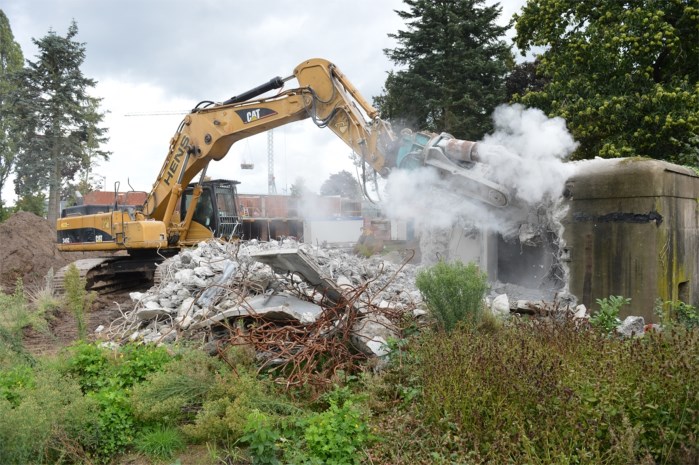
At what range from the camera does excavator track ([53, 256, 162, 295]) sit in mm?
10355

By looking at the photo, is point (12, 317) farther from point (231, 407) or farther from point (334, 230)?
point (334, 230)

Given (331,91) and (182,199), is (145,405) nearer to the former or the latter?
(331,91)

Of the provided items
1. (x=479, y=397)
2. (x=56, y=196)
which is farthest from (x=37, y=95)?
(x=479, y=397)

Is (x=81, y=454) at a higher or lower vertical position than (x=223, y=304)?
lower

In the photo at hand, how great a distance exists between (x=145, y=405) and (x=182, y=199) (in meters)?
8.24

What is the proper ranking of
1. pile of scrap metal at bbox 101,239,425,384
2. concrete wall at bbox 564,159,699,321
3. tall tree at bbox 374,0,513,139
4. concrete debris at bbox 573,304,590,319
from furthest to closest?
tall tree at bbox 374,0,513,139 → concrete wall at bbox 564,159,699,321 → concrete debris at bbox 573,304,590,319 → pile of scrap metal at bbox 101,239,425,384

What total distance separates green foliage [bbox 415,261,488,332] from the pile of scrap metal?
1.52 feet

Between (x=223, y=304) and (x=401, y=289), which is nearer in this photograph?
(x=223, y=304)

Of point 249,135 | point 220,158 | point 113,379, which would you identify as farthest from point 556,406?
point 220,158

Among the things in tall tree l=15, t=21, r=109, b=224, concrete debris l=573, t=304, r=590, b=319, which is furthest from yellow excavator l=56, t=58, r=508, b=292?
tall tree l=15, t=21, r=109, b=224

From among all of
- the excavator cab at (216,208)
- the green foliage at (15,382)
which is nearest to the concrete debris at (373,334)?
the green foliage at (15,382)

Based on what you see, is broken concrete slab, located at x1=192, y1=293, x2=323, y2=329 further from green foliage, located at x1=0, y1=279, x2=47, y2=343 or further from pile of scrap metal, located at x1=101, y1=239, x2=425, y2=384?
green foliage, located at x1=0, y1=279, x2=47, y2=343

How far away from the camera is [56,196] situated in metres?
24.7

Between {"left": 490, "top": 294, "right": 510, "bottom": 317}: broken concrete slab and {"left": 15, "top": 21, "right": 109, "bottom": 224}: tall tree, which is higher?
{"left": 15, "top": 21, "right": 109, "bottom": 224}: tall tree
